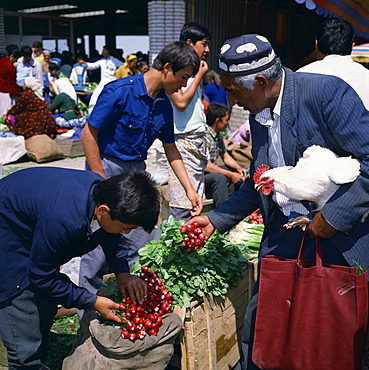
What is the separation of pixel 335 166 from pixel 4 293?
1.77 meters

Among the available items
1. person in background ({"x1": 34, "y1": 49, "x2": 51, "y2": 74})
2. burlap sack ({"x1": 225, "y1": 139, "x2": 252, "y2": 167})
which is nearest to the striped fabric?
burlap sack ({"x1": 225, "y1": 139, "x2": 252, "y2": 167})

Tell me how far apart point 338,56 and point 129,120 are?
156 centimetres

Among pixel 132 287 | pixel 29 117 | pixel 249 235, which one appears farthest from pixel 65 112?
pixel 132 287

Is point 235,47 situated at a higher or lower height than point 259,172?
higher

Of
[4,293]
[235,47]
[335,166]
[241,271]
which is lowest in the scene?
[241,271]

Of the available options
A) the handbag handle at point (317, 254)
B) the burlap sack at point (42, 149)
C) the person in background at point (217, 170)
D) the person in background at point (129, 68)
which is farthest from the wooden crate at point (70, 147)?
the handbag handle at point (317, 254)

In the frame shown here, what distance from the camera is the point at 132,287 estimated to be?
2.69 metres

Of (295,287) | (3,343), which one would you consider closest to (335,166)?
(295,287)

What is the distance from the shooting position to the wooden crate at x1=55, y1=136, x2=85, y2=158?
941 cm

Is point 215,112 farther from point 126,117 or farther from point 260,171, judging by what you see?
point 260,171

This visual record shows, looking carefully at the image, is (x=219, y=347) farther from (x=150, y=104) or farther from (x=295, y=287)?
(x=150, y=104)

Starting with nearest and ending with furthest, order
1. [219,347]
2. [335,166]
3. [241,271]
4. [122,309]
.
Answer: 1. [335,166]
2. [122,309]
3. [219,347]
4. [241,271]

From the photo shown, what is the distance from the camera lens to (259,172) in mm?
2291

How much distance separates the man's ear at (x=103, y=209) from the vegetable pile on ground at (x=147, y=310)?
656mm
